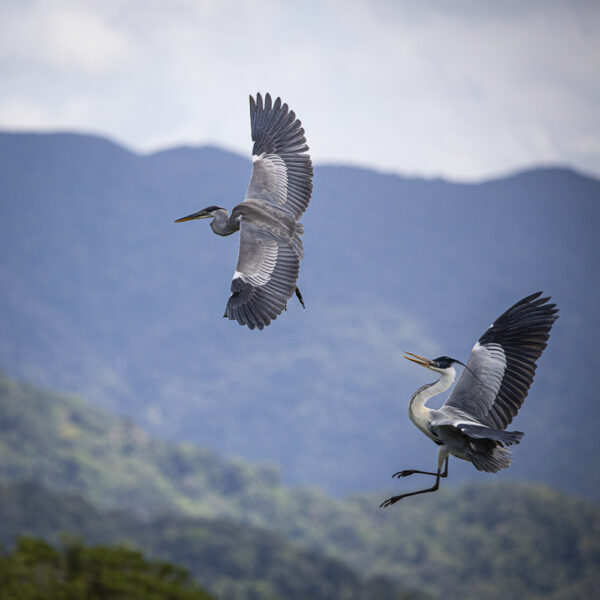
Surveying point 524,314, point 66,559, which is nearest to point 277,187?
point 524,314

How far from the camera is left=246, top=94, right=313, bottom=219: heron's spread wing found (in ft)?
28.6

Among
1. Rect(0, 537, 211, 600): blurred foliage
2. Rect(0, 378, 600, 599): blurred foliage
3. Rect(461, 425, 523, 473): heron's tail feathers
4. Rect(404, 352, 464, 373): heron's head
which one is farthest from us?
Rect(0, 378, 600, 599): blurred foliage

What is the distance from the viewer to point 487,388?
6797 mm

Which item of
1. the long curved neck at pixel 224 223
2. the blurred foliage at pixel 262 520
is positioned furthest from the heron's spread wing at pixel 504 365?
the blurred foliage at pixel 262 520

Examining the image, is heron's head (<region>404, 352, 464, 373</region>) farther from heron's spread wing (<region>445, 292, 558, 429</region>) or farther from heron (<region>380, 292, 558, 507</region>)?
heron's spread wing (<region>445, 292, 558, 429</region>)

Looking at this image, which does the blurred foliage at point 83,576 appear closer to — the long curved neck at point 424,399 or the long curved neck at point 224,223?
the long curved neck at point 224,223

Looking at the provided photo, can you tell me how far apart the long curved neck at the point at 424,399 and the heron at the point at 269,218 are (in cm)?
140

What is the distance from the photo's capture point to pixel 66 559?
27.3 meters

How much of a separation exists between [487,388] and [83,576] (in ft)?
71.1

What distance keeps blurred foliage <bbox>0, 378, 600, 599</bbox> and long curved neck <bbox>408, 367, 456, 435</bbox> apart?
52.1 meters

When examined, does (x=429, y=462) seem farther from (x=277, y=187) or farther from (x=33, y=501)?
(x=277, y=187)

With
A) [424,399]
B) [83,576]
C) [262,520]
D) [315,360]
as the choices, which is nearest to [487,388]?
[424,399]

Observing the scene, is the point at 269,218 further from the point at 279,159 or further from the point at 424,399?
the point at 424,399

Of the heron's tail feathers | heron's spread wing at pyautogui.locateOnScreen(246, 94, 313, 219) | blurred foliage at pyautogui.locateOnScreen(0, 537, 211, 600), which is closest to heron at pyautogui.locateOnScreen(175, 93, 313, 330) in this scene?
heron's spread wing at pyautogui.locateOnScreen(246, 94, 313, 219)
